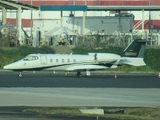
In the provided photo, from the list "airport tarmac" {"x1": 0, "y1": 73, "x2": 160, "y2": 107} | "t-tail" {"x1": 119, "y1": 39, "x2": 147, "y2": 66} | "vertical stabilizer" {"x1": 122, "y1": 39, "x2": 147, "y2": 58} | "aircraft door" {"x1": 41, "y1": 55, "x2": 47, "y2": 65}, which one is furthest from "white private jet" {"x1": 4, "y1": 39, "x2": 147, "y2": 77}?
"airport tarmac" {"x1": 0, "y1": 73, "x2": 160, "y2": 107}

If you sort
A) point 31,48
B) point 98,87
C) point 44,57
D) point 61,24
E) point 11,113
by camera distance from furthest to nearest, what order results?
point 61,24 → point 31,48 → point 44,57 → point 98,87 → point 11,113

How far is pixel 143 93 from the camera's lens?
1474 inches

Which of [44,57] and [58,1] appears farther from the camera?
[58,1]

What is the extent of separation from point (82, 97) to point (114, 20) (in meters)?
43.9

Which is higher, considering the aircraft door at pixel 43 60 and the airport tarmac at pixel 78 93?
the aircraft door at pixel 43 60

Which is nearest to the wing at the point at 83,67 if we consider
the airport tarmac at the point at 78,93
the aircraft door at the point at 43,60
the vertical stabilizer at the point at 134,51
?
the aircraft door at the point at 43,60

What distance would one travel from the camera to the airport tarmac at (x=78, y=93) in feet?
103

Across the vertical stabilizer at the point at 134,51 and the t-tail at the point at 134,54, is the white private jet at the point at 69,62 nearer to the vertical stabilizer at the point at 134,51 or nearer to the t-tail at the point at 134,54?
the t-tail at the point at 134,54

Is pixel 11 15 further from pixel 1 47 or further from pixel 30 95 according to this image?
pixel 30 95

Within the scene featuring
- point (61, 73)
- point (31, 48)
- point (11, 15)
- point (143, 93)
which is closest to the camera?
point (143, 93)

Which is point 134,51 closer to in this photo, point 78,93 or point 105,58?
point 105,58

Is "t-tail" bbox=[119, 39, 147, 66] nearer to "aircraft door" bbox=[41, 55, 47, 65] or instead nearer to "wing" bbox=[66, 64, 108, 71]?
"wing" bbox=[66, 64, 108, 71]

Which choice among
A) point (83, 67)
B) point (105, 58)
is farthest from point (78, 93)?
point (105, 58)

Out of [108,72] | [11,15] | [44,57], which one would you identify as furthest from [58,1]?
[44,57]
